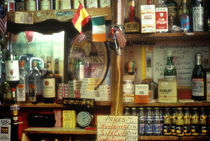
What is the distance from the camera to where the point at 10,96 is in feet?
7.14

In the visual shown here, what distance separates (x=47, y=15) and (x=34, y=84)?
644 mm

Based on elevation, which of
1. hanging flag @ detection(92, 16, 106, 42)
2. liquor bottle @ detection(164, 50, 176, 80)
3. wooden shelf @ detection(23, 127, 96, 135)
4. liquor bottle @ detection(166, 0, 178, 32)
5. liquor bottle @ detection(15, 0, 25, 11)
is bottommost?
wooden shelf @ detection(23, 127, 96, 135)

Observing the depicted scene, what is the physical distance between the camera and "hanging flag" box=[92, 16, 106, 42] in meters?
2.07

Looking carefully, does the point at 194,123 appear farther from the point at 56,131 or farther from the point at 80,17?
the point at 80,17

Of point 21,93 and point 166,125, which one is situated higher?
point 21,93

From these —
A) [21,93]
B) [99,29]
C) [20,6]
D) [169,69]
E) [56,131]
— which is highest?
[20,6]

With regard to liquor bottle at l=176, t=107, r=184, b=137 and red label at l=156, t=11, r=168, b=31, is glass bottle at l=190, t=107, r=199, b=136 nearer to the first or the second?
liquor bottle at l=176, t=107, r=184, b=137

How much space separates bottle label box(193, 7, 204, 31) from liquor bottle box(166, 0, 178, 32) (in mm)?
178

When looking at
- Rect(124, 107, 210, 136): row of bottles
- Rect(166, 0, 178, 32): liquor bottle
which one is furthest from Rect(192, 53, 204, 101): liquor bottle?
Rect(166, 0, 178, 32): liquor bottle

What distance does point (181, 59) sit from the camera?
7.28ft

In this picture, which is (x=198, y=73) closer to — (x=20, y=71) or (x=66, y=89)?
(x=66, y=89)

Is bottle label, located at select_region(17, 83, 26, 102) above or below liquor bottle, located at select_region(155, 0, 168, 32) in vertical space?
below

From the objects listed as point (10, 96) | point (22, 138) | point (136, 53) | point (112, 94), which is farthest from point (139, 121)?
point (10, 96)

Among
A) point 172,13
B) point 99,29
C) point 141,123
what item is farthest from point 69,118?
point 172,13
